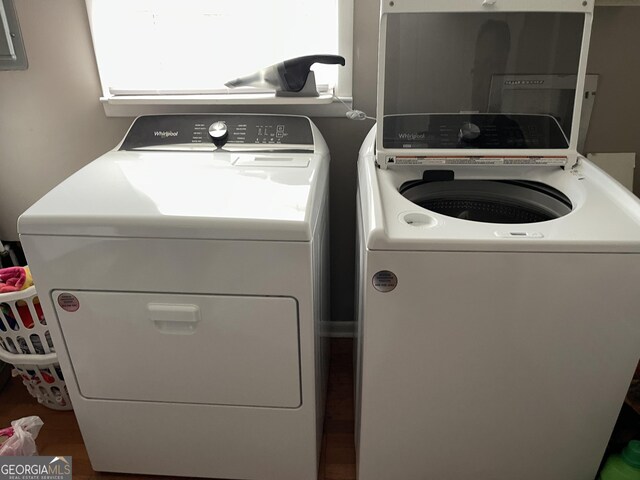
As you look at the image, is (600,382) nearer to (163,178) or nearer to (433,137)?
(433,137)

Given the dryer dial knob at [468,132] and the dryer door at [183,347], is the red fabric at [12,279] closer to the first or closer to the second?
the dryer door at [183,347]

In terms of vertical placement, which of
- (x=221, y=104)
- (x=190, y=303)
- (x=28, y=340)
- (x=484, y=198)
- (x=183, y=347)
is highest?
(x=221, y=104)

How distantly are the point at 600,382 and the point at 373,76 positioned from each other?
1.12m

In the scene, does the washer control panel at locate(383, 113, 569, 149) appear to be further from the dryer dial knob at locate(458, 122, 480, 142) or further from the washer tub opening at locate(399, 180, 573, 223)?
the washer tub opening at locate(399, 180, 573, 223)

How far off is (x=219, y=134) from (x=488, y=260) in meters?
0.89

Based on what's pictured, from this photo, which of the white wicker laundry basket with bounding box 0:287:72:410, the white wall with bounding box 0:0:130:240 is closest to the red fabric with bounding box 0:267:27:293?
the white wicker laundry basket with bounding box 0:287:72:410

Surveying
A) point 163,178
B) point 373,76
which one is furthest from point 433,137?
point 163,178

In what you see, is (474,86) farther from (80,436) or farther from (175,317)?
(80,436)

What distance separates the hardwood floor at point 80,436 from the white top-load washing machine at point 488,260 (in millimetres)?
251

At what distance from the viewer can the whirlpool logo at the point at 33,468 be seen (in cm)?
113

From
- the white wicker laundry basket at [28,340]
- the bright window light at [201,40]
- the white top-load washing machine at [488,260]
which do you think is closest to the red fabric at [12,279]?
the white wicker laundry basket at [28,340]

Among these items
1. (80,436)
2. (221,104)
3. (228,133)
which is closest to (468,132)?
(228,133)

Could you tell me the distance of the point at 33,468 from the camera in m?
1.18

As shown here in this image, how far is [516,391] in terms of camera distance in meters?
1.13
